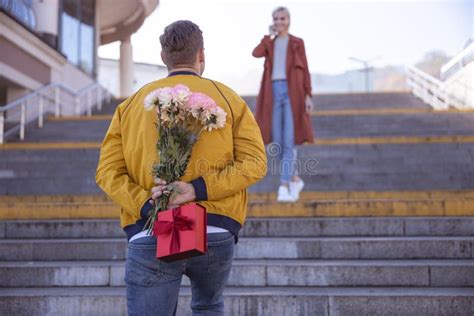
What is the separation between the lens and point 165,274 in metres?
1.90

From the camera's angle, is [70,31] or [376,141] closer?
[376,141]

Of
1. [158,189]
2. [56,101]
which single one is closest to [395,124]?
[56,101]

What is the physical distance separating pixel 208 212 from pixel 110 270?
2621 millimetres

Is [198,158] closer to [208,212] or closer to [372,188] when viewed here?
[208,212]

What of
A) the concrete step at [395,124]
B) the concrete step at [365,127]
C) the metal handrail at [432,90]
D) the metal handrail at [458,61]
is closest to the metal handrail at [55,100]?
the concrete step at [365,127]

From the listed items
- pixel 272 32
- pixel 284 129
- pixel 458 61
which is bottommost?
pixel 284 129

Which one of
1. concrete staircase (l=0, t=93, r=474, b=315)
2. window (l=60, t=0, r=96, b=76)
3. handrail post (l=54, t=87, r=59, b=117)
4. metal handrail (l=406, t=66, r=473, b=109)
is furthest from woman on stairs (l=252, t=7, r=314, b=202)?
window (l=60, t=0, r=96, b=76)

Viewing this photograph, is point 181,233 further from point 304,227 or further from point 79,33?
point 79,33

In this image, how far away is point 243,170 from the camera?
203 cm

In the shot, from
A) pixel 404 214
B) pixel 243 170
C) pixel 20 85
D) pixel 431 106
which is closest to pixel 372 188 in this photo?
pixel 404 214

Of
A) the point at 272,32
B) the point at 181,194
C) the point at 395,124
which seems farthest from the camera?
the point at 395,124

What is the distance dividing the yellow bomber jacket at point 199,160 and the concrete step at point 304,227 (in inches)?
120

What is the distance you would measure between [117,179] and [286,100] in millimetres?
4001

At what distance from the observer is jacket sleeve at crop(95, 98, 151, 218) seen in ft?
6.46
